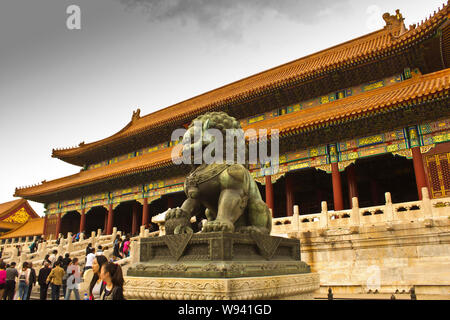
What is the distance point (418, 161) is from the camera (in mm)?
11523

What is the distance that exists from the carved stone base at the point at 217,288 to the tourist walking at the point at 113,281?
1.15 ft

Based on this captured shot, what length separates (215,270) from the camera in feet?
9.31

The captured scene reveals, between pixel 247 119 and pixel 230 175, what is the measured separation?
48.3 feet

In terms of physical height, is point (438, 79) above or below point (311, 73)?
below

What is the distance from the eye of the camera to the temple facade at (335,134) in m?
11.6

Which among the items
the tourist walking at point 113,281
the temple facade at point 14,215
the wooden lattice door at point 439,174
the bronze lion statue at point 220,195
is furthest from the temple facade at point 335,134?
the temple facade at point 14,215

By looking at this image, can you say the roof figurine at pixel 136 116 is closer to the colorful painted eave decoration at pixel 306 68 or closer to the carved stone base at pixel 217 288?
the colorful painted eave decoration at pixel 306 68

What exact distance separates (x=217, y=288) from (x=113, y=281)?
0.89 meters

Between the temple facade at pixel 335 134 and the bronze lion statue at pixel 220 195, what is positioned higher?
the temple facade at pixel 335 134

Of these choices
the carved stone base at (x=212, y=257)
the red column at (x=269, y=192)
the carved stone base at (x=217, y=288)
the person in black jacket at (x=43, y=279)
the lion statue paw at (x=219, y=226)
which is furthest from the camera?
A: the red column at (x=269, y=192)

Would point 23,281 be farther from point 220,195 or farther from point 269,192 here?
point 269,192

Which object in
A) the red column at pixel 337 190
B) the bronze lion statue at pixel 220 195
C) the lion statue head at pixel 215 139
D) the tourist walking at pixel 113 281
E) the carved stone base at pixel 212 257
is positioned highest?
the red column at pixel 337 190
